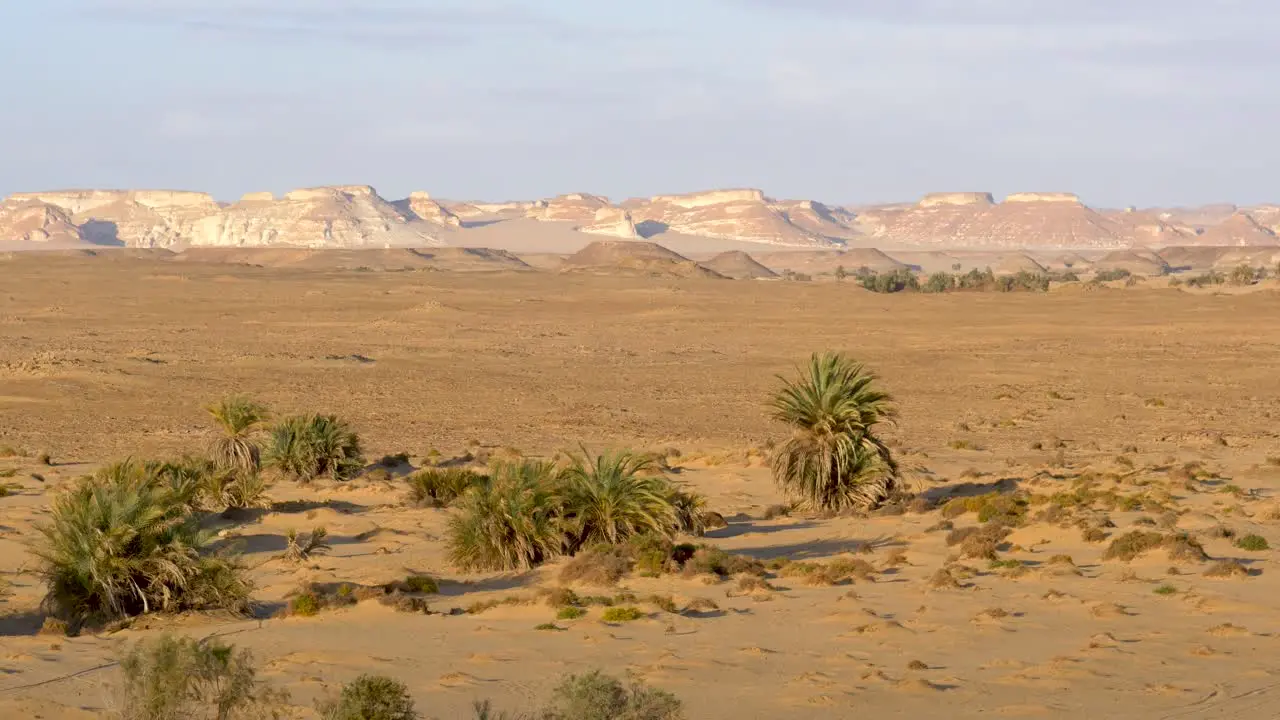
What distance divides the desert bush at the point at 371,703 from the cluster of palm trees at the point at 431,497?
178 inches

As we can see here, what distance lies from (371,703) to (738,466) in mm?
16044


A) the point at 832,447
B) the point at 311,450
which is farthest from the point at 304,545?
the point at 832,447

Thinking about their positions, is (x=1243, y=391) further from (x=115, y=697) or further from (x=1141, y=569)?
(x=115, y=697)

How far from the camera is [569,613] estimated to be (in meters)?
12.5

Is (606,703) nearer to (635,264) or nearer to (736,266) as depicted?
(635,264)

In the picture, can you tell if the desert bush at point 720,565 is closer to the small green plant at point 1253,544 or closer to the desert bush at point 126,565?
the desert bush at point 126,565

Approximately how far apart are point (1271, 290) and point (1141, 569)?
66403 millimetres

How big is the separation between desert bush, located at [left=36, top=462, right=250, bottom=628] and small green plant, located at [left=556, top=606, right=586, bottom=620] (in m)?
2.68

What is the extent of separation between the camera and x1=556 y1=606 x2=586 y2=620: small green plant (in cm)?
1242

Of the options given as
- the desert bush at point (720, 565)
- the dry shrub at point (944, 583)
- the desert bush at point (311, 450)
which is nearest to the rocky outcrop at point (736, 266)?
the desert bush at point (311, 450)

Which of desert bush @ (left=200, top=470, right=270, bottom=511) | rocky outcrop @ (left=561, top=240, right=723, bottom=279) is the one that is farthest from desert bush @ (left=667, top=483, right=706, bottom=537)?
rocky outcrop @ (left=561, top=240, right=723, bottom=279)

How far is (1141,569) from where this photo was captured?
48.1 ft

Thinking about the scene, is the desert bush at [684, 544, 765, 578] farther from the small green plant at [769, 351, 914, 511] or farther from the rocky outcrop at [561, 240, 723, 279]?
the rocky outcrop at [561, 240, 723, 279]

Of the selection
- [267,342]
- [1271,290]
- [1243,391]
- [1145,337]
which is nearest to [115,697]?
[1243,391]
